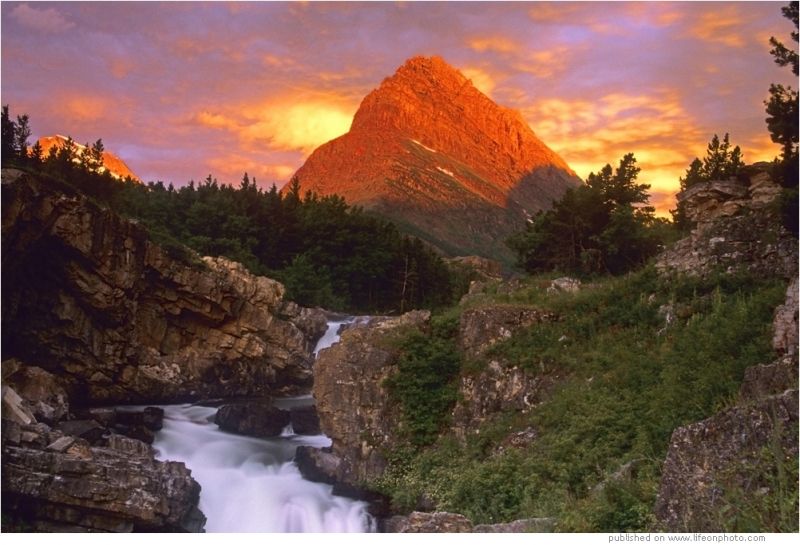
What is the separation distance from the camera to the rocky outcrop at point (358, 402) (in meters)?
15.6

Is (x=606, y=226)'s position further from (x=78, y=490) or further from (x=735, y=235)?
(x=78, y=490)

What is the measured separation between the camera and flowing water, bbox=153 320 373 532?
14930 millimetres

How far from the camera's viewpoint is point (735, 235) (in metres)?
14.5

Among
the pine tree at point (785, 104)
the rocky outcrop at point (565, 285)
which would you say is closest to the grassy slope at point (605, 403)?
the rocky outcrop at point (565, 285)

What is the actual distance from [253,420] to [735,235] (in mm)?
14693

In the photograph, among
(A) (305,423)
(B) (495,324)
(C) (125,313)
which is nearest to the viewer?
(B) (495,324)

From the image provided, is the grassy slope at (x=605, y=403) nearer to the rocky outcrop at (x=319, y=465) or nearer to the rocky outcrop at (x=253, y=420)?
the rocky outcrop at (x=319, y=465)

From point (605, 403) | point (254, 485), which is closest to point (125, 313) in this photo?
point (254, 485)

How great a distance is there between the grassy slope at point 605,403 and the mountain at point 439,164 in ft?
155

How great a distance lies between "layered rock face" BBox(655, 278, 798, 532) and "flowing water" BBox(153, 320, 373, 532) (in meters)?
9.01

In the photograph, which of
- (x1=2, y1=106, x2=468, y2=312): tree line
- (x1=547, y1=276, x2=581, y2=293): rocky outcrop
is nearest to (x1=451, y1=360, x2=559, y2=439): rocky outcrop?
(x1=547, y1=276, x2=581, y2=293): rocky outcrop

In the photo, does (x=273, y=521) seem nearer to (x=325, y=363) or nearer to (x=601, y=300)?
(x=325, y=363)

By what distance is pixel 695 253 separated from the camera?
599 inches

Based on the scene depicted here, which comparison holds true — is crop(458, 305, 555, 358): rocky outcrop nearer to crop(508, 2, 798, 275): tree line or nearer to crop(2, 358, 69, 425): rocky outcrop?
crop(508, 2, 798, 275): tree line
